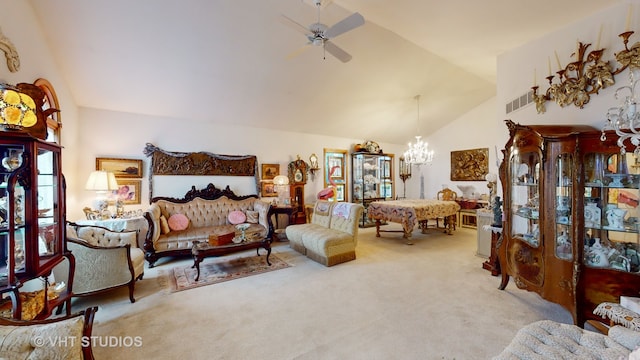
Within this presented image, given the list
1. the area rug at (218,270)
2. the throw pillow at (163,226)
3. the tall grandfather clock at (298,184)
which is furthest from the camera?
the tall grandfather clock at (298,184)

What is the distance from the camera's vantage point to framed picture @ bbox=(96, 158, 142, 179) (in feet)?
15.5

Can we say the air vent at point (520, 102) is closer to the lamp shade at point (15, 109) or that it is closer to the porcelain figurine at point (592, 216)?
the porcelain figurine at point (592, 216)

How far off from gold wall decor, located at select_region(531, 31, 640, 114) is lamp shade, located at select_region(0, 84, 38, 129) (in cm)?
543

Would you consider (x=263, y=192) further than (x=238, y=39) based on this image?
Yes

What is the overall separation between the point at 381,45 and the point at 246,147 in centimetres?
355

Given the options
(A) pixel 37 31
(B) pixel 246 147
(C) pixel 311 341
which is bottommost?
(C) pixel 311 341

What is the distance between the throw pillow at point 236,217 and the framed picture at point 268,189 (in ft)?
2.96

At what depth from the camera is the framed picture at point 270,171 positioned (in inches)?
246

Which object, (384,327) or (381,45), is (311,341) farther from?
(381,45)

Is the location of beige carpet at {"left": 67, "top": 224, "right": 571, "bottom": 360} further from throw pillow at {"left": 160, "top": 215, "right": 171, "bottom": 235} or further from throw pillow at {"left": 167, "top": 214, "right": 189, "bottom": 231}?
throw pillow at {"left": 167, "top": 214, "right": 189, "bottom": 231}

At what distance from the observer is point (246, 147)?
606cm

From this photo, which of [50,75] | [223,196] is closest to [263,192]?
[223,196]

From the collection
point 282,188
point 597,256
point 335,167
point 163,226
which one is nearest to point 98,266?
point 163,226

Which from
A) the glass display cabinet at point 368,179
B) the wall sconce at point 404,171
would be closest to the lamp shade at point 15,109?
the glass display cabinet at point 368,179
